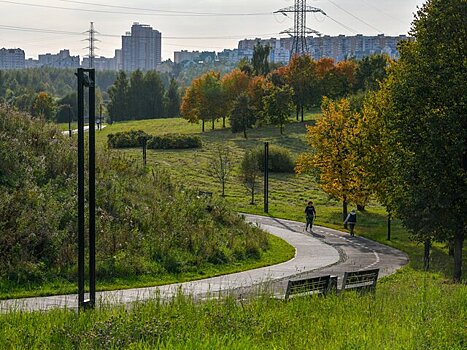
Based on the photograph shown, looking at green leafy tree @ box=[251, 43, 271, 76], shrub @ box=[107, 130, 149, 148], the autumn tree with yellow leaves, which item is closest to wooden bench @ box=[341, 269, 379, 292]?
the autumn tree with yellow leaves

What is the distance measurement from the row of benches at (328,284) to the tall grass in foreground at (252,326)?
111 cm

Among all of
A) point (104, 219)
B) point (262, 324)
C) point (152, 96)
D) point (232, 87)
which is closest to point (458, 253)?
point (104, 219)

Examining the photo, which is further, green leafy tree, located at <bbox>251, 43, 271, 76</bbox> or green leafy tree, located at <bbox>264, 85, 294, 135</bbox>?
green leafy tree, located at <bbox>251, 43, 271, 76</bbox>

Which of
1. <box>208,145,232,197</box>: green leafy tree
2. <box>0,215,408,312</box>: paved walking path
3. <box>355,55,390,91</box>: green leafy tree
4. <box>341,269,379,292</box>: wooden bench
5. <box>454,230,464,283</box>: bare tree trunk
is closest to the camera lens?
<box>341,269,379,292</box>: wooden bench

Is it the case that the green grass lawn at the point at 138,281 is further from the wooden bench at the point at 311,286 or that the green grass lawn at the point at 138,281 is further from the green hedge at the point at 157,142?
the green hedge at the point at 157,142

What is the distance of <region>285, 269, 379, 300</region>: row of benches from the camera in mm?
14083

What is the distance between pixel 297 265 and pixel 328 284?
1022 centimetres

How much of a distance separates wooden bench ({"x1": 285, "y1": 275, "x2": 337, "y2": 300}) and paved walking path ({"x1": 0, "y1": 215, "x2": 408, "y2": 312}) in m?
1.49

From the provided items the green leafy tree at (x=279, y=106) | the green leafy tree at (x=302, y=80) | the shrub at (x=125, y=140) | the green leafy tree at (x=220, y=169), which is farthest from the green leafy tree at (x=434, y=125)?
the green leafy tree at (x=302, y=80)

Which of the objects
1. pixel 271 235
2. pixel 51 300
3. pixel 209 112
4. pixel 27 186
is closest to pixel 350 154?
pixel 271 235

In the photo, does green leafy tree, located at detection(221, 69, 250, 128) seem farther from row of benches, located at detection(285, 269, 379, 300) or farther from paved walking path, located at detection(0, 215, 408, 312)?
row of benches, located at detection(285, 269, 379, 300)

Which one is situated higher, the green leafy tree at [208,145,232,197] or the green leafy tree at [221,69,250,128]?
the green leafy tree at [221,69,250,128]

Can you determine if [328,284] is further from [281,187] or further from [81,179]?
[281,187]

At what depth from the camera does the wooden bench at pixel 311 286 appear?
14000 mm
